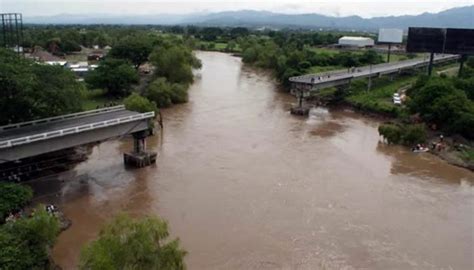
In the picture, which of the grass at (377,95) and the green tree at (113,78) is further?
the green tree at (113,78)

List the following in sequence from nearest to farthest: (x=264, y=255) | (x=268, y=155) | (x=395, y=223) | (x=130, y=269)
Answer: (x=130, y=269) → (x=264, y=255) → (x=395, y=223) → (x=268, y=155)

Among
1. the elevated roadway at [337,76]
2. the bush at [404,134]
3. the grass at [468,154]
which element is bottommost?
the grass at [468,154]

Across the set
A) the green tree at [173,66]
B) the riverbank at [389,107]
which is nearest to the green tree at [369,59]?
the riverbank at [389,107]

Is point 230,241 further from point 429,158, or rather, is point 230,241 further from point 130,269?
point 429,158

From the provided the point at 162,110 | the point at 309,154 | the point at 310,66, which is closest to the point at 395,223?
the point at 309,154

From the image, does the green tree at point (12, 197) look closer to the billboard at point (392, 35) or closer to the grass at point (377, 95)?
the grass at point (377, 95)

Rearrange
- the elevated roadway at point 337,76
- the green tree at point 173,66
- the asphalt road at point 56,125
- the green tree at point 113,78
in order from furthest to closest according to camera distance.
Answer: the green tree at point 173,66
the elevated roadway at point 337,76
the green tree at point 113,78
the asphalt road at point 56,125

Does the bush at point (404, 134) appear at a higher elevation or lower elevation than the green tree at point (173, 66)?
lower

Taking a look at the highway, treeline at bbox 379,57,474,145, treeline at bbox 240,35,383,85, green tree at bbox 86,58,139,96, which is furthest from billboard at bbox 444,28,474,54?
green tree at bbox 86,58,139,96
